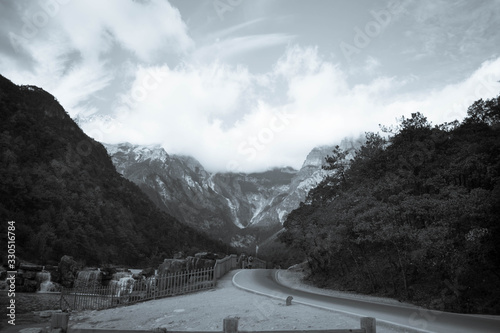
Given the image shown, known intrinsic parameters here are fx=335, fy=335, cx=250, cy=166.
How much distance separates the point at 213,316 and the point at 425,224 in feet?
38.4

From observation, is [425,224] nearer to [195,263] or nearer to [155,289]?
[155,289]

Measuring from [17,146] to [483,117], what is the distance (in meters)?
75.7

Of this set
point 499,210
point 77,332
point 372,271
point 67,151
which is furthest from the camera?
point 67,151

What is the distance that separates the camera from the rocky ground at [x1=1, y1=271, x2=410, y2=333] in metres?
10.5

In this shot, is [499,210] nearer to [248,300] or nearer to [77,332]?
[248,300]

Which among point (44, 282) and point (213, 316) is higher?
point (213, 316)

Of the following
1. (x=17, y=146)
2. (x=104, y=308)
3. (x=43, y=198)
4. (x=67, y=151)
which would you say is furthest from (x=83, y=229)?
(x=104, y=308)

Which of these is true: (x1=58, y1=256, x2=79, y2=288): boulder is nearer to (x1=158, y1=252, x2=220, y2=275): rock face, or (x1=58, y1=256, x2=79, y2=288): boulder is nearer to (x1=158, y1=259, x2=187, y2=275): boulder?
(x1=158, y1=252, x2=220, y2=275): rock face

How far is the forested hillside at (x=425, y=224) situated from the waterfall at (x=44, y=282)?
2508 cm

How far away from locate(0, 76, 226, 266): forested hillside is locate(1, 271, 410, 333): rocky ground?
140 ft

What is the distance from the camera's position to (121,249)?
73875 mm

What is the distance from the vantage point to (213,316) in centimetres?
1248

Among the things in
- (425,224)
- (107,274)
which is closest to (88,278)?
(107,274)

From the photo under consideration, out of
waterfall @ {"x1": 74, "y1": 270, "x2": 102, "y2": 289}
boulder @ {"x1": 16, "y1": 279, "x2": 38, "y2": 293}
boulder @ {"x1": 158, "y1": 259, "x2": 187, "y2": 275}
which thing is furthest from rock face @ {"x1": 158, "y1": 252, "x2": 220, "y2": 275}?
waterfall @ {"x1": 74, "y1": 270, "x2": 102, "y2": 289}
